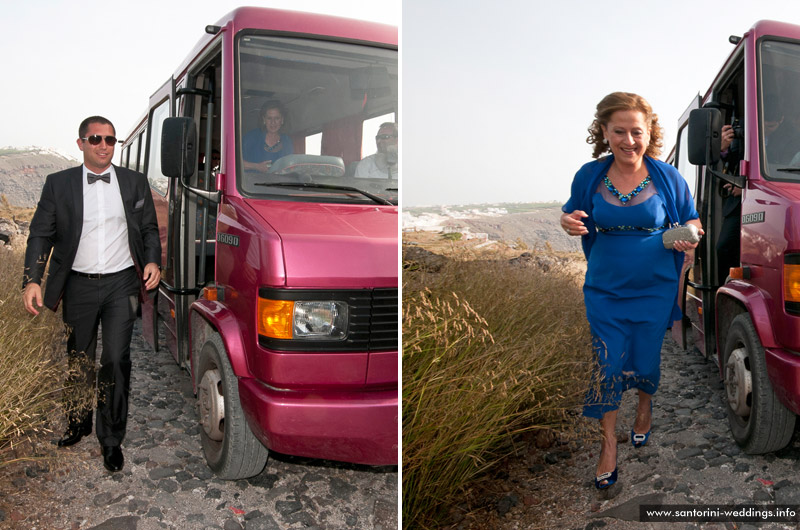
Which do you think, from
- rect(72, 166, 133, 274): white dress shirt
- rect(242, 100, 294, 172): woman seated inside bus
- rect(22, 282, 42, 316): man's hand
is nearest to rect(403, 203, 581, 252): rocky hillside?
rect(242, 100, 294, 172): woman seated inside bus

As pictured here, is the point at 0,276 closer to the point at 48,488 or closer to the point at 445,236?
the point at 48,488

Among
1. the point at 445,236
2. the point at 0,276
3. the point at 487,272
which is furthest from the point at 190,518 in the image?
the point at 0,276

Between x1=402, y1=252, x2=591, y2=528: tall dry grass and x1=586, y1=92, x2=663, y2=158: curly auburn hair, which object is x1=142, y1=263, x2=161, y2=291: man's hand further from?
x1=586, y1=92, x2=663, y2=158: curly auburn hair

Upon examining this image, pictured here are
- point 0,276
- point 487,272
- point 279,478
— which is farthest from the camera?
point 0,276

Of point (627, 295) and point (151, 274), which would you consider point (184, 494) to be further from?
point (627, 295)

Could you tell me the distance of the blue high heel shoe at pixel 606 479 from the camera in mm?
2633

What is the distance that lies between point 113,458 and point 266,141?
1.56 meters

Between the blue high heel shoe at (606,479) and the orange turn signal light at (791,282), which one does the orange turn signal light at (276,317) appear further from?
the orange turn signal light at (791,282)

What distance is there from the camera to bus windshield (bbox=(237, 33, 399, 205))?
124 inches

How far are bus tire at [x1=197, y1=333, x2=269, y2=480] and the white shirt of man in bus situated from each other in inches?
36.2

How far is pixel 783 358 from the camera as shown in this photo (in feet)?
8.86

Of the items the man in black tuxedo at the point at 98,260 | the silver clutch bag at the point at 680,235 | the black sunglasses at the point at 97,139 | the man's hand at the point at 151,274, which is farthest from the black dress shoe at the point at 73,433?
the silver clutch bag at the point at 680,235

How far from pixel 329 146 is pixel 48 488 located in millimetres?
1803

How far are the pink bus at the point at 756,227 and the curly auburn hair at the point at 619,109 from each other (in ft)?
0.62
